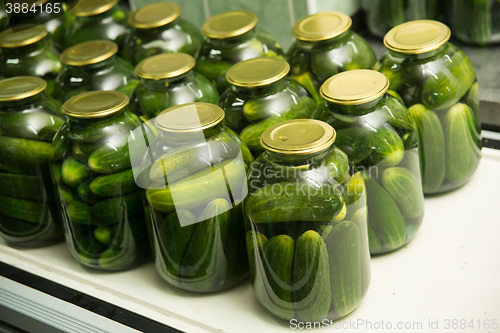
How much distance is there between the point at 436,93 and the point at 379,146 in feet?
0.48

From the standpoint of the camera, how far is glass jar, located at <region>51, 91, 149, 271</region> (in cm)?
79

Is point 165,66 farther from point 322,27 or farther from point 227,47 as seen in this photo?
point 322,27

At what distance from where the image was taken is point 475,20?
120 cm

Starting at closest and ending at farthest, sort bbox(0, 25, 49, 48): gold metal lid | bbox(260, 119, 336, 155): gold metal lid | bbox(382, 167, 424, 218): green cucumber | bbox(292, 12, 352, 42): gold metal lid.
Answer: bbox(260, 119, 336, 155): gold metal lid < bbox(382, 167, 424, 218): green cucumber < bbox(292, 12, 352, 42): gold metal lid < bbox(0, 25, 49, 48): gold metal lid

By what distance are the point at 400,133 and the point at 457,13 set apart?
54cm

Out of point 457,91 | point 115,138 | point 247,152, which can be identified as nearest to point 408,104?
point 457,91

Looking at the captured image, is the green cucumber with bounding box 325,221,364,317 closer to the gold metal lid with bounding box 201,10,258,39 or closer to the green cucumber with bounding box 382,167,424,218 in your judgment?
the green cucumber with bounding box 382,167,424,218

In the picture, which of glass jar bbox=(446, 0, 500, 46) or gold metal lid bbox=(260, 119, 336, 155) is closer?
gold metal lid bbox=(260, 119, 336, 155)

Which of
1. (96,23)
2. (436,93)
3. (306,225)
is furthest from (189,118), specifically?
(96,23)

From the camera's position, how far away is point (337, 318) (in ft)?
2.40

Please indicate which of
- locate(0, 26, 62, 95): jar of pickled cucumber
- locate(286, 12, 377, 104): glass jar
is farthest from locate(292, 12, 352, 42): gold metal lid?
locate(0, 26, 62, 95): jar of pickled cucumber

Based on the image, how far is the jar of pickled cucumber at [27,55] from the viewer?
101 cm

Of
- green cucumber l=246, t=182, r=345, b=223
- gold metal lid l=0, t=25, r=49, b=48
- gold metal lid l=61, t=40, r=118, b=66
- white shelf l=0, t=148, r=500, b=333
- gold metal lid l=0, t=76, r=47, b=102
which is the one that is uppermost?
gold metal lid l=0, t=25, r=49, b=48

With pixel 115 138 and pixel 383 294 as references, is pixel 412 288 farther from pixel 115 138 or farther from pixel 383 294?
pixel 115 138
